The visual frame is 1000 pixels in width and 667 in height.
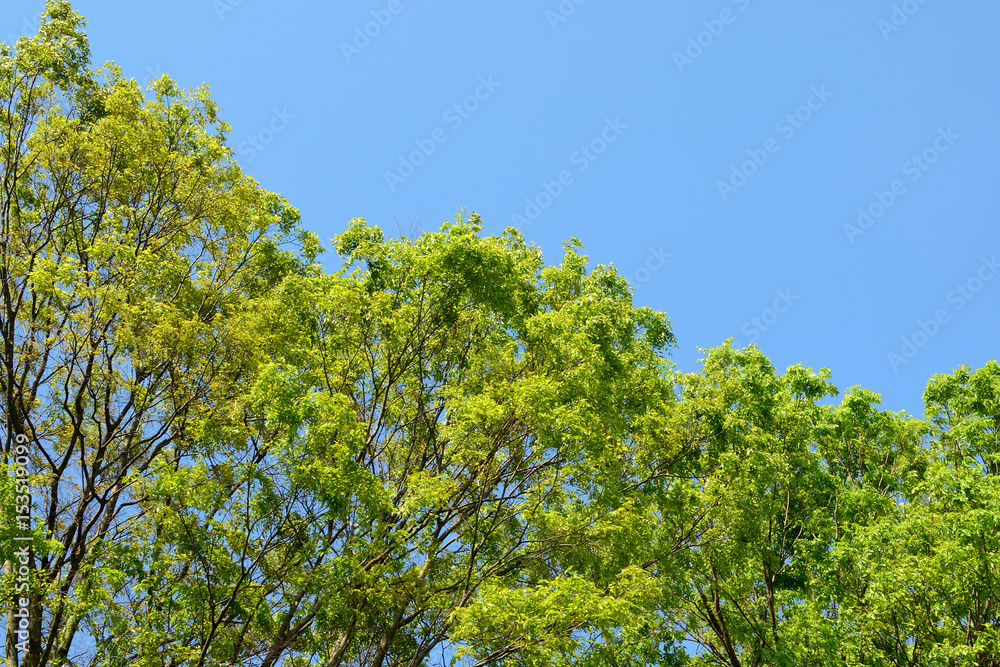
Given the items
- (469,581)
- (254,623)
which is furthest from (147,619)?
(469,581)

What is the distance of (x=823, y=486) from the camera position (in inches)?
583

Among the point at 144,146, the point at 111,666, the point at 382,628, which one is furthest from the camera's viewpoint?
the point at 144,146

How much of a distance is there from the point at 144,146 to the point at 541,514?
327 inches

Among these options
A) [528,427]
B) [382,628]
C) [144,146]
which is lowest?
[382,628]

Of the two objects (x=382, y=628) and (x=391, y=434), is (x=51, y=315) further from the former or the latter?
(x=382, y=628)

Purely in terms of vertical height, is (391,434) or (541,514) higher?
(391,434)

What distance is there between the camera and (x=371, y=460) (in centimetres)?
1025

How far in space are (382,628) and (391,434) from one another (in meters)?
2.70

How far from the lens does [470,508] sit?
1053 cm

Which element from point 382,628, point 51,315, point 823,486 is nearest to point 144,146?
point 51,315

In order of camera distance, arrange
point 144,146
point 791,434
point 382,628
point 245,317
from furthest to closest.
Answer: point 791,434, point 144,146, point 245,317, point 382,628

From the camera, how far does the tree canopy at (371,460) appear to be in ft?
29.0

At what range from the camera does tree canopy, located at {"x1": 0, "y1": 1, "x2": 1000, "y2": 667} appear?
8.83 metres

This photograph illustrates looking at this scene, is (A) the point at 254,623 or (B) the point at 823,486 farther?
(B) the point at 823,486
